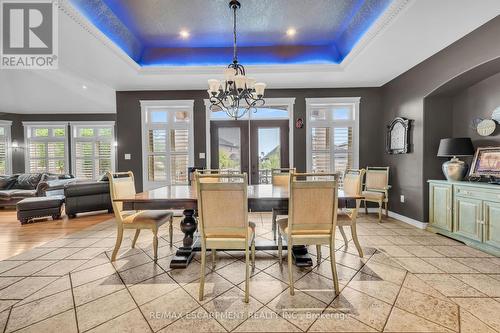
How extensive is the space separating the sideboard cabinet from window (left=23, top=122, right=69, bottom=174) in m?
9.85

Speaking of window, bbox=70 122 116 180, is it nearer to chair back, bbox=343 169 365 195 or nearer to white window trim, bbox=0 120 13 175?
white window trim, bbox=0 120 13 175

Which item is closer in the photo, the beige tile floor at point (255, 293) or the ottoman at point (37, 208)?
the beige tile floor at point (255, 293)

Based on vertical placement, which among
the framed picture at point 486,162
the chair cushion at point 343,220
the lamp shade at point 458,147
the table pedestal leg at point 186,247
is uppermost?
the lamp shade at point 458,147

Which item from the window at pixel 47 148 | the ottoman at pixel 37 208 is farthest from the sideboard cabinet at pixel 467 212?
the window at pixel 47 148

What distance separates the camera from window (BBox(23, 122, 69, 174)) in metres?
7.52

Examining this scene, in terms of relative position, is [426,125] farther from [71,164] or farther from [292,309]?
[71,164]

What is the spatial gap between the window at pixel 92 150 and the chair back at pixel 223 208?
732 cm

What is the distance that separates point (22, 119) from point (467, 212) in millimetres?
11400

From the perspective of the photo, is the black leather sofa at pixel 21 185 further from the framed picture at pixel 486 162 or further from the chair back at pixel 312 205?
the framed picture at pixel 486 162

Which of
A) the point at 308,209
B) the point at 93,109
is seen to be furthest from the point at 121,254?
the point at 93,109

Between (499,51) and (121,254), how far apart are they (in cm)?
494

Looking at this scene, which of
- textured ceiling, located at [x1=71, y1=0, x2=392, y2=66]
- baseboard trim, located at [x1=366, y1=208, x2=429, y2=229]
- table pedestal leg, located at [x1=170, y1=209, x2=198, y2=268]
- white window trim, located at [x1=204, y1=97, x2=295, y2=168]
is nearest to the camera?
table pedestal leg, located at [x1=170, y1=209, x2=198, y2=268]

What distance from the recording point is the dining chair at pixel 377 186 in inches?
161

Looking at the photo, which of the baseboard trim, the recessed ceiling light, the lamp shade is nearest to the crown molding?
the recessed ceiling light
